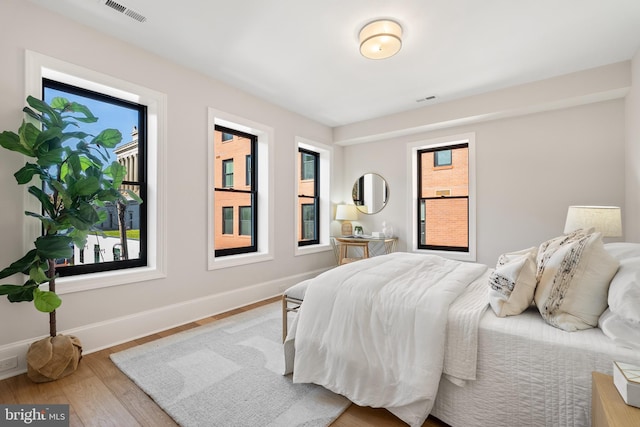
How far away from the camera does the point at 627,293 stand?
1.24 metres

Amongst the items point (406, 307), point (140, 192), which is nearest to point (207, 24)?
point (140, 192)

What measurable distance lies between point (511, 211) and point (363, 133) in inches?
95.2

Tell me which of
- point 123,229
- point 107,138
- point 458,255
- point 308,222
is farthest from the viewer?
point 308,222

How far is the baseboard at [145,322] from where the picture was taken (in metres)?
2.08

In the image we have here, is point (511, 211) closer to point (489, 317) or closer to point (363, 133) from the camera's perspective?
point (363, 133)

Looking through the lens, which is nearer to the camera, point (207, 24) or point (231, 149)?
point (207, 24)

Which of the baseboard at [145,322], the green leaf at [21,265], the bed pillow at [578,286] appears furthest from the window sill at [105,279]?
the bed pillow at [578,286]

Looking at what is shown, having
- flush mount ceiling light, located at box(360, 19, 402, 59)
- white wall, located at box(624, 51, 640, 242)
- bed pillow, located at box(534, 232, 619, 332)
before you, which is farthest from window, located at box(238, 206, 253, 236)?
white wall, located at box(624, 51, 640, 242)

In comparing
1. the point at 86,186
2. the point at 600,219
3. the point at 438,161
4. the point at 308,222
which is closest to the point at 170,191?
the point at 86,186

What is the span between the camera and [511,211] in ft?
12.2

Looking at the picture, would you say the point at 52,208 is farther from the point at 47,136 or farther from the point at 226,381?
the point at 226,381

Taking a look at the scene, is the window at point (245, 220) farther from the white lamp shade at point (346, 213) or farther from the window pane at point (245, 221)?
the white lamp shade at point (346, 213)

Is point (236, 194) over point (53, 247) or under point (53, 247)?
over

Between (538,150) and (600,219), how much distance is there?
4.65ft
